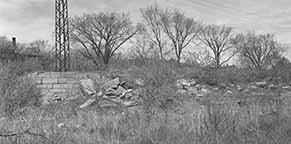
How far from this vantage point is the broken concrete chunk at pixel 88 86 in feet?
39.9

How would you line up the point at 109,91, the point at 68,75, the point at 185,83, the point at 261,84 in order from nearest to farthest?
the point at 109,91 < the point at 185,83 < the point at 261,84 < the point at 68,75

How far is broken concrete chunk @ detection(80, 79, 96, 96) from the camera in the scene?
12.2 meters

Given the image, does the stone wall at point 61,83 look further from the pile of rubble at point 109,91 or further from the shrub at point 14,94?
the shrub at point 14,94

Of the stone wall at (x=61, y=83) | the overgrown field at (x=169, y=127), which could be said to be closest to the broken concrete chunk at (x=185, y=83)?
the stone wall at (x=61, y=83)

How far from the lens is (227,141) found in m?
3.03

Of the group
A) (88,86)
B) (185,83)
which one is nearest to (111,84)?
(88,86)

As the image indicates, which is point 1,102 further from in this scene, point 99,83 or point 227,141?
point 99,83

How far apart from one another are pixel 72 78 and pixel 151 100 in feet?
31.6

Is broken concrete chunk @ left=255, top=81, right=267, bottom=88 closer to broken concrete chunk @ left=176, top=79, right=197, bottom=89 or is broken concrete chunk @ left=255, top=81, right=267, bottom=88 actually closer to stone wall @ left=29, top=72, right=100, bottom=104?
broken concrete chunk @ left=176, top=79, right=197, bottom=89

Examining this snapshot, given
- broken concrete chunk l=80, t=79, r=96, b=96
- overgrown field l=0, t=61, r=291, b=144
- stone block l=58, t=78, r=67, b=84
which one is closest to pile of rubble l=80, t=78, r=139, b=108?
broken concrete chunk l=80, t=79, r=96, b=96

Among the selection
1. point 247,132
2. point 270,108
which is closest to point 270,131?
point 247,132

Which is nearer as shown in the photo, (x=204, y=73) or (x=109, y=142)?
(x=109, y=142)

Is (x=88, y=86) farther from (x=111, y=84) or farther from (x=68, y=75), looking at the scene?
(x=68, y=75)

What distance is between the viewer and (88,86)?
12.5 meters
